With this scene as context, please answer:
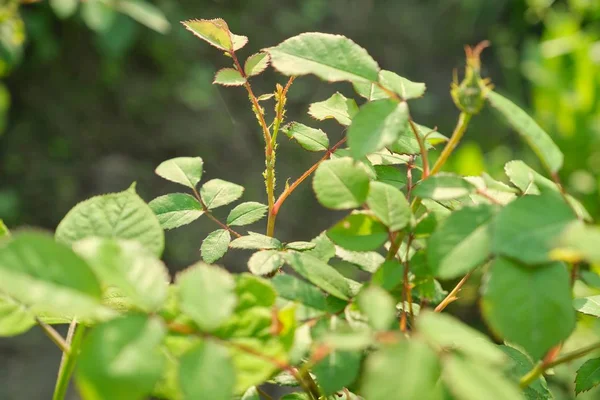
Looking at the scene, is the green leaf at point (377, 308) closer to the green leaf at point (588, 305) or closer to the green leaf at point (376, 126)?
the green leaf at point (376, 126)

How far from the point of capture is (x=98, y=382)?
312 millimetres

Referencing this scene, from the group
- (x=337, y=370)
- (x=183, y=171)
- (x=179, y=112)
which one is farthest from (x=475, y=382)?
(x=179, y=112)

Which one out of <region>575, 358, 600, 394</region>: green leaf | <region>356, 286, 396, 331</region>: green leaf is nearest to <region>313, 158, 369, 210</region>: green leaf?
<region>356, 286, 396, 331</region>: green leaf

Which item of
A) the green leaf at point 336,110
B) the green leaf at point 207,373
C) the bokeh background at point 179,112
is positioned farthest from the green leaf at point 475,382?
the bokeh background at point 179,112

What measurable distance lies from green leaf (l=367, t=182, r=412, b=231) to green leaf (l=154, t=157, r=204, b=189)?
10.5 inches

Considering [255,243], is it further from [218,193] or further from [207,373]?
[207,373]

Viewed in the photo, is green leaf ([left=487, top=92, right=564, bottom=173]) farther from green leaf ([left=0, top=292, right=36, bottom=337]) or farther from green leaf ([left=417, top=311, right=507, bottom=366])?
green leaf ([left=0, top=292, right=36, bottom=337])

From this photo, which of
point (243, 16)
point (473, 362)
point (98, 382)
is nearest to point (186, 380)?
point (98, 382)

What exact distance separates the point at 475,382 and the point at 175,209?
0.41 m

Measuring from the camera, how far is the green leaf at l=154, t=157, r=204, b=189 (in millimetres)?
680

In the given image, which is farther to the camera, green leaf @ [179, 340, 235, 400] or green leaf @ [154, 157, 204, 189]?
green leaf @ [154, 157, 204, 189]

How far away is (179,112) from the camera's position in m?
3.41

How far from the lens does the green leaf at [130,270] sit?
35cm

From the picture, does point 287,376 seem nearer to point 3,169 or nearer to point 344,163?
point 344,163
